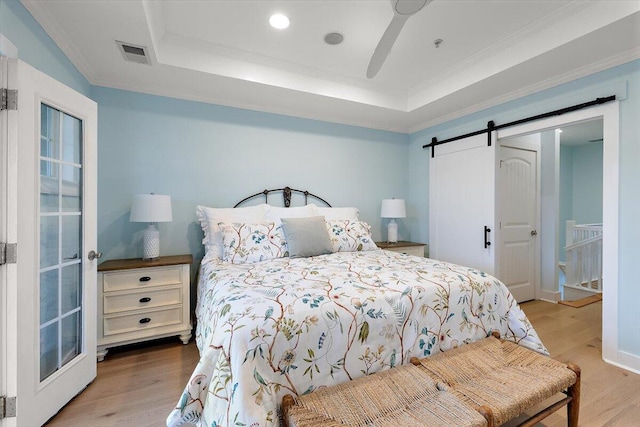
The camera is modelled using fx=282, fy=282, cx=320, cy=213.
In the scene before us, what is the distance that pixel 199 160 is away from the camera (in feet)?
9.86

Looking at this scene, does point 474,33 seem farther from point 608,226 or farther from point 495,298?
point 495,298

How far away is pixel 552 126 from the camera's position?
2660 mm

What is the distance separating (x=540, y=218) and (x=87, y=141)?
5114 mm

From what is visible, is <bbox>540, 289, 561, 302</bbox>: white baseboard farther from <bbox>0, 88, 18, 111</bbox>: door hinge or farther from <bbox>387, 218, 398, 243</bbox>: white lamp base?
<bbox>0, 88, 18, 111</bbox>: door hinge

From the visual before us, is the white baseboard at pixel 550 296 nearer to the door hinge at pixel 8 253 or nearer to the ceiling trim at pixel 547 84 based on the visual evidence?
the ceiling trim at pixel 547 84

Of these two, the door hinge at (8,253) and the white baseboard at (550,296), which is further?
the white baseboard at (550,296)

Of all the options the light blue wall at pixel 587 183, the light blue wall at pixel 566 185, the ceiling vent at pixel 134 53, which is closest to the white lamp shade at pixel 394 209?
the ceiling vent at pixel 134 53

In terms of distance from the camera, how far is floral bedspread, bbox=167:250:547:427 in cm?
116

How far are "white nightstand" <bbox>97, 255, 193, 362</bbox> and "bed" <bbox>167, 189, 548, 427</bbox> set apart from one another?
358mm

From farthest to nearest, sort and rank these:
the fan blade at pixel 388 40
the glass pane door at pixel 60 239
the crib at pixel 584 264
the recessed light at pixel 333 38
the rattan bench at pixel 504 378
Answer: the crib at pixel 584 264, the recessed light at pixel 333 38, the glass pane door at pixel 60 239, the fan blade at pixel 388 40, the rattan bench at pixel 504 378

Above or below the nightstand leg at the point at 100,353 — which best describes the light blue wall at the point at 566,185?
above

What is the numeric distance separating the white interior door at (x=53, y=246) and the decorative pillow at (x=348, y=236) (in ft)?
6.43

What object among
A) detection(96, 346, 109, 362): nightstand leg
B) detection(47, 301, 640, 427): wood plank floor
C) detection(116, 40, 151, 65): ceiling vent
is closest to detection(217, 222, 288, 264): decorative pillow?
detection(47, 301, 640, 427): wood plank floor

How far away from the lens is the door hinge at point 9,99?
138 centimetres
